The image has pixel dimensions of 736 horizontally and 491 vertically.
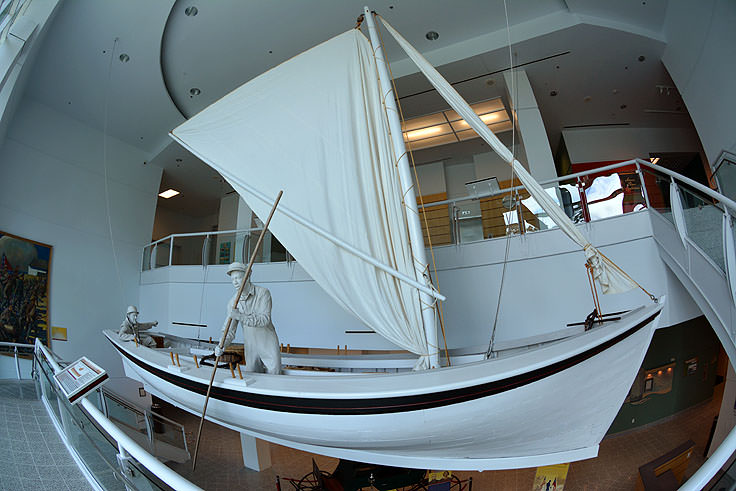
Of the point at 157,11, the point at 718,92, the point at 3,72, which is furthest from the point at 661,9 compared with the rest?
the point at 3,72

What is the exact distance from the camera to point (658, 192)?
409cm

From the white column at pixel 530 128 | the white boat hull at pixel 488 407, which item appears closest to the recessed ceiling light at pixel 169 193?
the white column at pixel 530 128

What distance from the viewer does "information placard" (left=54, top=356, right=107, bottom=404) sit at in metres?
2.17

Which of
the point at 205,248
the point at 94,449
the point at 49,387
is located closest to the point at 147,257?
the point at 205,248

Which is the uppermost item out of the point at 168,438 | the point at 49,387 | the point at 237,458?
the point at 49,387

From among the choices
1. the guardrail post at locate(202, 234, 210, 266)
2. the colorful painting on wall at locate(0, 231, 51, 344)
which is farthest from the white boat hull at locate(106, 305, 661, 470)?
the colorful painting on wall at locate(0, 231, 51, 344)

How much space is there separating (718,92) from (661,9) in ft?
7.70

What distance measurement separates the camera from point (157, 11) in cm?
702

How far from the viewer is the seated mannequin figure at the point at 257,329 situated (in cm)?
345

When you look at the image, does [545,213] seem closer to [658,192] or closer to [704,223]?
[658,192]

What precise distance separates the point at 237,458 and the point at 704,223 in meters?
8.00

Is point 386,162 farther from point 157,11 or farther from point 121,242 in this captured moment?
point 121,242

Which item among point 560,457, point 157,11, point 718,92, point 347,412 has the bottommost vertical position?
point 560,457

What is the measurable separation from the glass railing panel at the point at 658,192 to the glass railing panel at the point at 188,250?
8.12 metres
